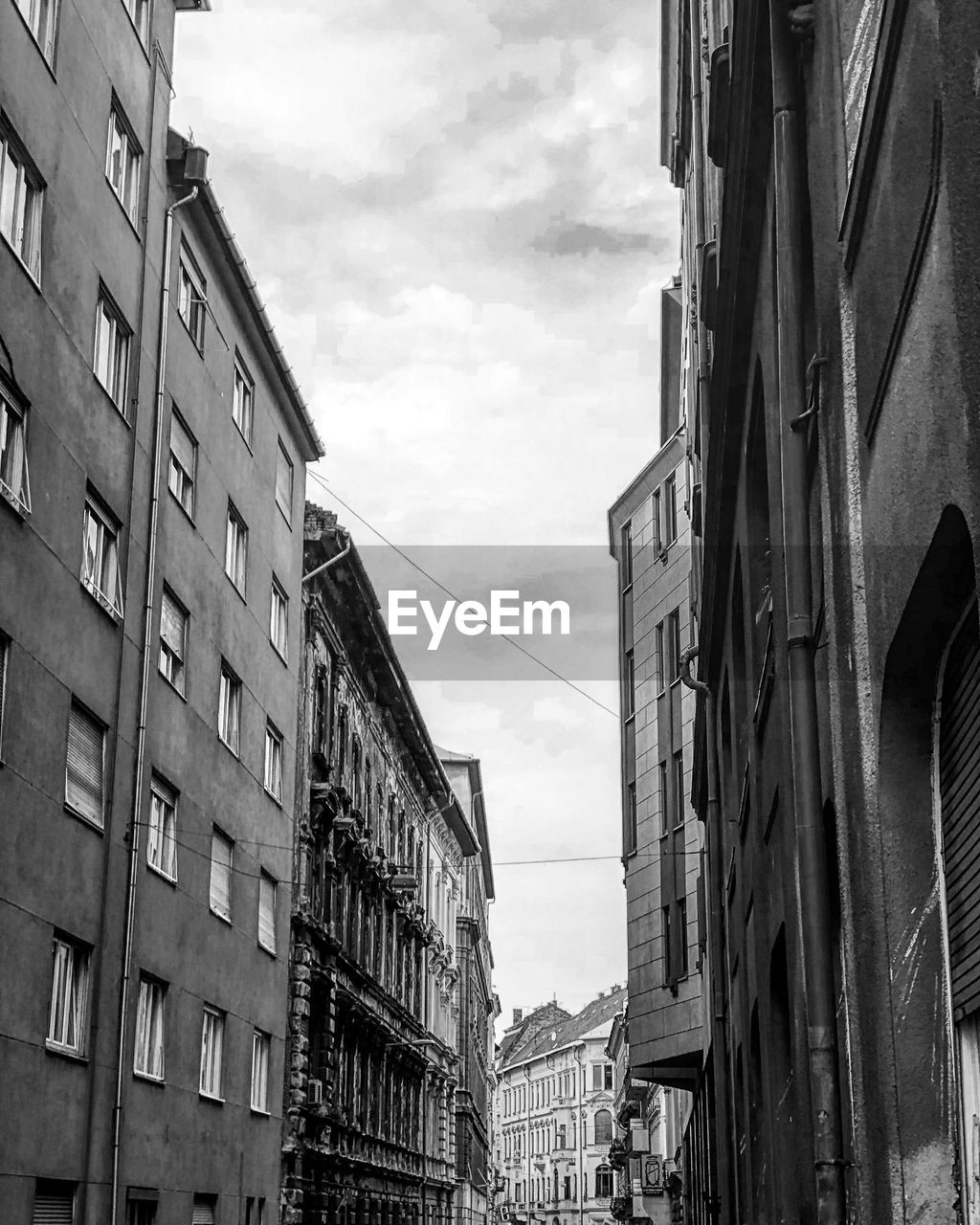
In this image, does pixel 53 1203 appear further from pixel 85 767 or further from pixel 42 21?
pixel 42 21

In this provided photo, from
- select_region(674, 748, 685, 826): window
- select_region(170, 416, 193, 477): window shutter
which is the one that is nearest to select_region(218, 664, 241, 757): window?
select_region(170, 416, 193, 477): window shutter

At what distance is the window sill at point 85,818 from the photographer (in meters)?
18.1

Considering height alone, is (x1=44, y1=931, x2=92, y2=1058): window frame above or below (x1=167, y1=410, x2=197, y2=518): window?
below

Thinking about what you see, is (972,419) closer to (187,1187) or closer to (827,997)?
(827,997)

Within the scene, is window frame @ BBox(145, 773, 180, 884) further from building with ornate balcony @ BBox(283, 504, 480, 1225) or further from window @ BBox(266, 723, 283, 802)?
building with ornate balcony @ BBox(283, 504, 480, 1225)

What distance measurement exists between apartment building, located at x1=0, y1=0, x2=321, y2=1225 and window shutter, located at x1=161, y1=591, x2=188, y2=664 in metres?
0.05

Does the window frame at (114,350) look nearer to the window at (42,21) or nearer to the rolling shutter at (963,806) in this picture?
the window at (42,21)

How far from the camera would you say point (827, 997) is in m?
7.38

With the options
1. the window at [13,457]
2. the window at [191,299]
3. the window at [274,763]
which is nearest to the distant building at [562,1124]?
the window at [274,763]

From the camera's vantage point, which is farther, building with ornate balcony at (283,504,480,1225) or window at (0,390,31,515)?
building with ornate balcony at (283,504,480,1225)

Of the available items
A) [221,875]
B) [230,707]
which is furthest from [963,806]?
[230,707]

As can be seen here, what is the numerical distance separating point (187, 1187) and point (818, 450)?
17846mm

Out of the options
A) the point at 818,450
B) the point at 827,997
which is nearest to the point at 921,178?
the point at 818,450

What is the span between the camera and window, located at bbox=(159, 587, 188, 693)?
73.8ft
